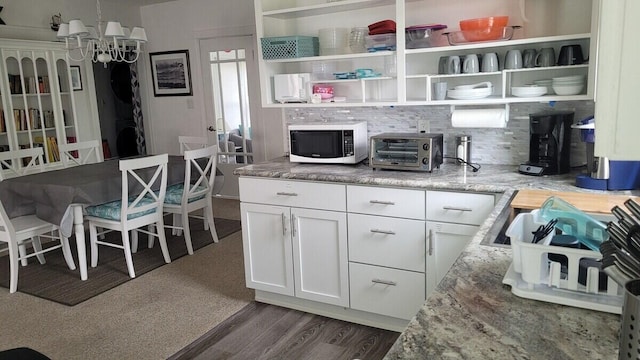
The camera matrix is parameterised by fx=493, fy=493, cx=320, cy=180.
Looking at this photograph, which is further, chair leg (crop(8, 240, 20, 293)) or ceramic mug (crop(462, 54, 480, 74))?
chair leg (crop(8, 240, 20, 293))

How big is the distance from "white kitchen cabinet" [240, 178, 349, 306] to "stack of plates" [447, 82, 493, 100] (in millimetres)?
806

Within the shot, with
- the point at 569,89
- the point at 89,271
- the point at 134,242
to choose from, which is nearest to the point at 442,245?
the point at 569,89

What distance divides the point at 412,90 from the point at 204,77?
352 cm

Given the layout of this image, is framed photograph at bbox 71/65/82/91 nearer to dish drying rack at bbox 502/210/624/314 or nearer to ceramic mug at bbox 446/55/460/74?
ceramic mug at bbox 446/55/460/74

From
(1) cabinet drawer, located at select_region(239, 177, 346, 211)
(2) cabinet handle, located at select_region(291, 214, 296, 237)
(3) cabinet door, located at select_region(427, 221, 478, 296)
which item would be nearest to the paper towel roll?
(3) cabinet door, located at select_region(427, 221, 478, 296)

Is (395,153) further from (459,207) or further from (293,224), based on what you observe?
(293,224)

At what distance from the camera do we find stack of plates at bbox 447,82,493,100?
262cm

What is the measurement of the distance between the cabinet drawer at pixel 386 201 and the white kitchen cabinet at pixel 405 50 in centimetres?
57

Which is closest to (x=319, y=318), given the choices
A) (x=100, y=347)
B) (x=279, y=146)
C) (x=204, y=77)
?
(x=100, y=347)

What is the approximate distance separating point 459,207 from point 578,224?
3.18 ft

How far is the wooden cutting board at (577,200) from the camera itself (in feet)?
6.23

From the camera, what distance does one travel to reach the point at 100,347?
8.95 ft

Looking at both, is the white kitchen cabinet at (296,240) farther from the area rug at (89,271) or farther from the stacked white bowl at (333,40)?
the area rug at (89,271)

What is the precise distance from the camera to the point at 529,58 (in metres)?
2.56
